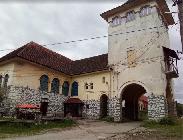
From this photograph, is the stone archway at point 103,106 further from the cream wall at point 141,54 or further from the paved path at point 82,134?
the paved path at point 82,134

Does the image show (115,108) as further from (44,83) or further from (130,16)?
(130,16)

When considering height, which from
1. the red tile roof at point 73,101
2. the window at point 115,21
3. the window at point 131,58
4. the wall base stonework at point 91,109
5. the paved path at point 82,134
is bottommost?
the paved path at point 82,134

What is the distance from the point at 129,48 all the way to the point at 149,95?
20.3 feet

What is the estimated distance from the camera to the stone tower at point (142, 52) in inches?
1010

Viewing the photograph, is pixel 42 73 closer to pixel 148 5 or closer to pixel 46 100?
pixel 46 100

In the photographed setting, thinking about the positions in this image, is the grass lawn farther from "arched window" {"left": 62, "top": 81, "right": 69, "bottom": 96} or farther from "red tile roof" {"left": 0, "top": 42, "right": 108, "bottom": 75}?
"arched window" {"left": 62, "top": 81, "right": 69, "bottom": 96}

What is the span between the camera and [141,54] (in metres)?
27.3

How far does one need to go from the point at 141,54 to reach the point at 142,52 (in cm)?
26

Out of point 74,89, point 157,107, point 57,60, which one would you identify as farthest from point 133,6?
point 74,89

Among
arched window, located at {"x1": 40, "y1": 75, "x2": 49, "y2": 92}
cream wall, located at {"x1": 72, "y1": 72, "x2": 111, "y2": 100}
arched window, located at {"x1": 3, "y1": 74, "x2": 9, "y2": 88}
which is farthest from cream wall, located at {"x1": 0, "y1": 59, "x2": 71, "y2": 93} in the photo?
cream wall, located at {"x1": 72, "y1": 72, "x2": 111, "y2": 100}

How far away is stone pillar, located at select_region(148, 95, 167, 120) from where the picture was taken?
24.8 m

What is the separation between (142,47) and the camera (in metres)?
27.4

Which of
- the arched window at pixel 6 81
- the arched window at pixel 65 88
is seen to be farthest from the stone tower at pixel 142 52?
the arched window at pixel 6 81

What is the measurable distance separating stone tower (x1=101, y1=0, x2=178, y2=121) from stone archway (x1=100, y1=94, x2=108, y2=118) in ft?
6.10
